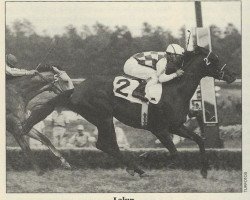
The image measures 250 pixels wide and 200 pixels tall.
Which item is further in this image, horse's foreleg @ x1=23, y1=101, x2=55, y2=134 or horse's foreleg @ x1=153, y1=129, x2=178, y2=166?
horse's foreleg @ x1=23, y1=101, x2=55, y2=134

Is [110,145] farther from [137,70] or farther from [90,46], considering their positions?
[90,46]

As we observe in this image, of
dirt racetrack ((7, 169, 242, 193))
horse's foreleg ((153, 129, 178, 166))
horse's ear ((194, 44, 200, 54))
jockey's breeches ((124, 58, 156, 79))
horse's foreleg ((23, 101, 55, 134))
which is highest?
horse's ear ((194, 44, 200, 54))

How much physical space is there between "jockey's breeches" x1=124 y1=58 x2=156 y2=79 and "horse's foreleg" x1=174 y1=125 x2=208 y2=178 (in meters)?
0.82

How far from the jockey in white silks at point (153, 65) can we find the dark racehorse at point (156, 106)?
11 centimetres

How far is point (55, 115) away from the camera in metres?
6.84

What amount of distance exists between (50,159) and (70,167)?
29cm

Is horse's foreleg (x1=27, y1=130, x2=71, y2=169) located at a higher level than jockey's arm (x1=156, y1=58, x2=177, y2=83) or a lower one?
lower

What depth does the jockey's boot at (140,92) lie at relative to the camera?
265 inches

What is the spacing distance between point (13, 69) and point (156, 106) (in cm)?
197

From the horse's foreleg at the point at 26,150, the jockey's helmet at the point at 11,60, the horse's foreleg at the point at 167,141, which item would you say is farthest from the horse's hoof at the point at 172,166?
the jockey's helmet at the point at 11,60

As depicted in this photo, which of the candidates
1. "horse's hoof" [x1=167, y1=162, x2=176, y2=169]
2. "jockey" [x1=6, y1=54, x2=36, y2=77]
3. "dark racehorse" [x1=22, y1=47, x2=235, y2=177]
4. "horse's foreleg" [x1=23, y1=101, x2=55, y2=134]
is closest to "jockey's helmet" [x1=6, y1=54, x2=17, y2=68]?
"jockey" [x1=6, y1=54, x2=36, y2=77]

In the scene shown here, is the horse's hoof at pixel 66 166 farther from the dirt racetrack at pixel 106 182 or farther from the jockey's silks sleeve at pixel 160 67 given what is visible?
the jockey's silks sleeve at pixel 160 67

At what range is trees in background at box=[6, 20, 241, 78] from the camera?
22.4 ft

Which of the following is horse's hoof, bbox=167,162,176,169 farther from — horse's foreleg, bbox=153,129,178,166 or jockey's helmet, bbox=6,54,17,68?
jockey's helmet, bbox=6,54,17,68
